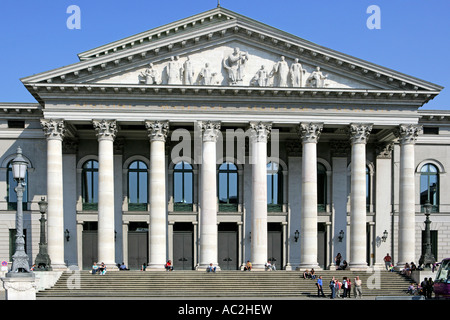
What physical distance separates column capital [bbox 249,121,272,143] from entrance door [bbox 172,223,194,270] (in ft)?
34.1

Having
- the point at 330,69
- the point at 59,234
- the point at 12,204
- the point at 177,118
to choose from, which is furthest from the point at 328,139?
the point at 12,204

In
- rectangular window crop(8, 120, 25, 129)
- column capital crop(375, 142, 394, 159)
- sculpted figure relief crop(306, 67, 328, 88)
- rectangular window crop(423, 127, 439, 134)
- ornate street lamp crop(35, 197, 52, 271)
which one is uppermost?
sculpted figure relief crop(306, 67, 328, 88)

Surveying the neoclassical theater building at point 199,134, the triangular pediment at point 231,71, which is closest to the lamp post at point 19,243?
the neoclassical theater building at point 199,134

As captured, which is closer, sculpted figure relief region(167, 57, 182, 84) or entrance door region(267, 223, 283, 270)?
sculpted figure relief region(167, 57, 182, 84)

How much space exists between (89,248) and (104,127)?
35.8 feet

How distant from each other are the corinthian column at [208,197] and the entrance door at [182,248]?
6179mm

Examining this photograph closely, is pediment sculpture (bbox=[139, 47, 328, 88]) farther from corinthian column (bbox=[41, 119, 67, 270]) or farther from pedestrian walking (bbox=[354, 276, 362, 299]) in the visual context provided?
pedestrian walking (bbox=[354, 276, 362, 299])

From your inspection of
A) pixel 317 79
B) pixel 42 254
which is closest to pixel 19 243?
pixel 42 254

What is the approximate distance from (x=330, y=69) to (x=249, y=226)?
13.9m

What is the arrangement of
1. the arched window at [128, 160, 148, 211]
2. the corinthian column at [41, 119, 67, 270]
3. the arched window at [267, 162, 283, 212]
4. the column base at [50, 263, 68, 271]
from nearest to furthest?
1. the column base at [50, 263, 68, 271]
2. the corinthian column at [41, 119, 67, 270]
3. the arched window at [128, 160, 148, 211]
4. the arched window at [267, 162, 283, 212]

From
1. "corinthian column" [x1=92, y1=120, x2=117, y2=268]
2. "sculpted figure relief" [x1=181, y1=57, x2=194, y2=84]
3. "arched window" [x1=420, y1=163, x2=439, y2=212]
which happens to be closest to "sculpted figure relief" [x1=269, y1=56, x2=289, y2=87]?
"sculpted figure relief" [x1=181, y1=57, x2=194, y2=84]

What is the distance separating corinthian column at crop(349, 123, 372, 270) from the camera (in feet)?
150

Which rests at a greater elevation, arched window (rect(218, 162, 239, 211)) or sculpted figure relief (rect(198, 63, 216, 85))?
sculpted figure relief (rect(198, 63, 216, 85))
